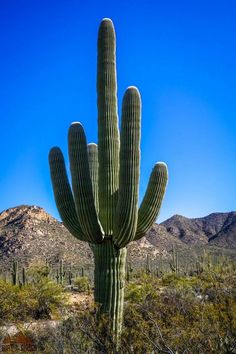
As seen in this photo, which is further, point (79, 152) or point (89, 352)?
point (79, 152)

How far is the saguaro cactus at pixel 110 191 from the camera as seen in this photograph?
873 centimetres

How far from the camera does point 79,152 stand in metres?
9.31

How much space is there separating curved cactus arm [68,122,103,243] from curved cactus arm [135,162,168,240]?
2.89 feet

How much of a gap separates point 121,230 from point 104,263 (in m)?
0.78

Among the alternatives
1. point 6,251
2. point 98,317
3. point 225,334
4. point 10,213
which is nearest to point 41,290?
point 98,317

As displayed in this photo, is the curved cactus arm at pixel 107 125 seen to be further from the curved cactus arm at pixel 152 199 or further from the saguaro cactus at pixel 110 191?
the curved cactus arm at pixel 152 199

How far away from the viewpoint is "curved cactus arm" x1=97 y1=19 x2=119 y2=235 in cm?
911

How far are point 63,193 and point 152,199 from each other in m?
1.96

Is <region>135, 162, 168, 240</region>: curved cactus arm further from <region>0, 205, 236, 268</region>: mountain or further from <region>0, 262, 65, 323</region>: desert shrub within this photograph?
<region>0, 205, 236, 268</region>: mountain

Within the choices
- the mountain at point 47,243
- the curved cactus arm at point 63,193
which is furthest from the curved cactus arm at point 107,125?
the mountain at point 47,243

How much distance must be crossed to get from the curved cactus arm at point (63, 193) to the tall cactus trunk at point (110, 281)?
70 centimetres

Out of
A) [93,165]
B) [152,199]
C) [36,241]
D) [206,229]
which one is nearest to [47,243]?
[36,241]

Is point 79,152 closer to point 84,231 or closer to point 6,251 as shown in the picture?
point 84,231

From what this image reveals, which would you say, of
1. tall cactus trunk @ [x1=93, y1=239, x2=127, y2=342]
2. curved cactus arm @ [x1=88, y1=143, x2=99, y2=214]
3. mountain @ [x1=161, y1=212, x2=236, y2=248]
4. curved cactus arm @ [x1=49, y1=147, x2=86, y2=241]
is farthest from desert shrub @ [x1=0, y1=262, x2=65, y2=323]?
mountain @ [x1=161, y1=212, x2=236, y2=248]
